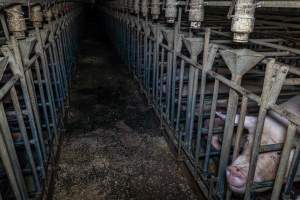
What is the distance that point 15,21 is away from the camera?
290cm

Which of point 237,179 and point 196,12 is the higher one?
point 196,12

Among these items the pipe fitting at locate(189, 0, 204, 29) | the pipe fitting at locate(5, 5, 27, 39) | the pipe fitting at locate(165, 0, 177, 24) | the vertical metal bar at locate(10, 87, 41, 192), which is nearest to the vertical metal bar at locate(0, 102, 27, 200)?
the vertical metal bar at locate(10, 87, 41, 192)

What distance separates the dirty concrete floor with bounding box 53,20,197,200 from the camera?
145 inches

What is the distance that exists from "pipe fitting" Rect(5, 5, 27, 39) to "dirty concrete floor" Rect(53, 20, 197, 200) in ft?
6.91

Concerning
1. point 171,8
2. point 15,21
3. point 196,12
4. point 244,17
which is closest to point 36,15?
point 15,21

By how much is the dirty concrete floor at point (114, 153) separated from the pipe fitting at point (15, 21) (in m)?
2.11

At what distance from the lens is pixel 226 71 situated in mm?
4668

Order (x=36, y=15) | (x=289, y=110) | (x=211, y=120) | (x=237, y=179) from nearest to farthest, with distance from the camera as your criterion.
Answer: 1. (x=237, y=179)
2. (x=289, y=110)
3. (x=211, y=120)
4. (x=36, y=15)

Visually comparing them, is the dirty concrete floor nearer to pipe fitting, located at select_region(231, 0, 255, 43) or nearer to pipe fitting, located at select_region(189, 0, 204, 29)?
pipe fitting, located at select_region(189, 0, 204, 29)

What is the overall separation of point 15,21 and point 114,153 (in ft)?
8.32

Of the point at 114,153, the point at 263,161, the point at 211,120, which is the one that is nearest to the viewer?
the point at 263,161

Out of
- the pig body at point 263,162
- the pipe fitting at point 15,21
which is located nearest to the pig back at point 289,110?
the pig body at point 263,162

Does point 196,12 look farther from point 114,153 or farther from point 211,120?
point 114,153

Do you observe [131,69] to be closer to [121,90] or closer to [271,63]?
[121,90]
